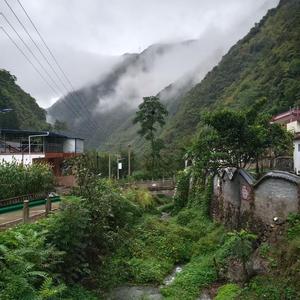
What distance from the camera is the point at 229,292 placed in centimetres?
1499

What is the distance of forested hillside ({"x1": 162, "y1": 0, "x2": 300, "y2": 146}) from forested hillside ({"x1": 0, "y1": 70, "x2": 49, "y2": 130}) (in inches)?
1211

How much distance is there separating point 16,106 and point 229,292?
72.8m

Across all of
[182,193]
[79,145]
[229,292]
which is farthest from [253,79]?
[229,292]

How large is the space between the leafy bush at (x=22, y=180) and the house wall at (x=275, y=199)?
862 inches

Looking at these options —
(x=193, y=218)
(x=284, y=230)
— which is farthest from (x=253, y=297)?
(x=193, y=218)

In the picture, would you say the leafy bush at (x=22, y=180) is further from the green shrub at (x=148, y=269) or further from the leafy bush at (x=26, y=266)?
the leafy bush at (x=26, y=266)

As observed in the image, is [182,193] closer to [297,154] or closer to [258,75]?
[297,154]

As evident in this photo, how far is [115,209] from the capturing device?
82.3 feet

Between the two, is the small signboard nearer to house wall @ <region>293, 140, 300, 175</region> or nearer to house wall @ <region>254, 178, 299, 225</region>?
house wall @ <region>254, 178, 299, 225</region>

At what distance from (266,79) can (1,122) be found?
51.2m

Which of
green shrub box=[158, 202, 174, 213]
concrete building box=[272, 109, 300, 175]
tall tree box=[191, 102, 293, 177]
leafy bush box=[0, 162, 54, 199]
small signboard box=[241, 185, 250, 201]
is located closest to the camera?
small signboard box=[241, 185, 250, 201]

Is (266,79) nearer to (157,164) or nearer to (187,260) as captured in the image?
(157,164)

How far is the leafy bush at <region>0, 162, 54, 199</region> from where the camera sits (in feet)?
110

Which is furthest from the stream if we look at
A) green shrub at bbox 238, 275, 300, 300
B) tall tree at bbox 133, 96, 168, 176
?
tall tree at bbox 133, 96, 168, 176
